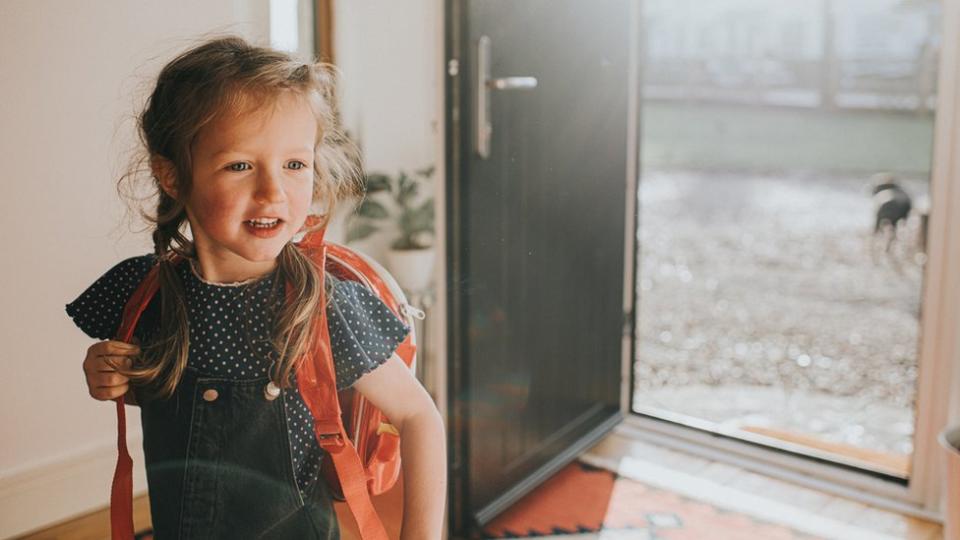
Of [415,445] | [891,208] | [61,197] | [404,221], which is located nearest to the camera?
[415,445]

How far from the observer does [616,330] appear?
299 centimetres

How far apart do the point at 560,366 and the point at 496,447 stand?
0.37 metres

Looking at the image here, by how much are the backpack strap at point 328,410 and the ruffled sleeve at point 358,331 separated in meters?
0.01

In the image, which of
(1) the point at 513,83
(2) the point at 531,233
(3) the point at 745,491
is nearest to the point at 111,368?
(1) the point at 513,83

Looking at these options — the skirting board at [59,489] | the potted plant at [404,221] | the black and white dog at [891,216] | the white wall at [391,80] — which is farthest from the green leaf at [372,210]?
the black and white dog at [891,216]

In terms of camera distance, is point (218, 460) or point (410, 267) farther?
point (410, 267)

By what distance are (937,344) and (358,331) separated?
190 cm

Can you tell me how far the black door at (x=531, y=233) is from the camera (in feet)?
6.98

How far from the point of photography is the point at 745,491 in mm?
2641

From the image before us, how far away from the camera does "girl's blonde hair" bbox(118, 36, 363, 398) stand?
1.02 m


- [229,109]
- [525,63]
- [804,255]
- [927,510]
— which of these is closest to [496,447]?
[525,63]

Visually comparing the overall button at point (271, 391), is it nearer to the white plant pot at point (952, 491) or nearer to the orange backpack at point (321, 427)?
the orange backpack at point (321, 427)

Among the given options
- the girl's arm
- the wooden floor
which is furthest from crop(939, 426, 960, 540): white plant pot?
the girl's arm

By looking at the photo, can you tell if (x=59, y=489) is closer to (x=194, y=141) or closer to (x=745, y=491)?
(x=194, y=141)
